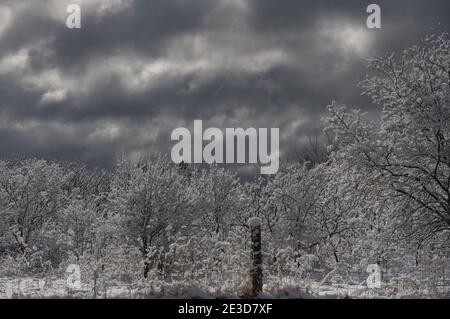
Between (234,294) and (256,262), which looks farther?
(256,262)

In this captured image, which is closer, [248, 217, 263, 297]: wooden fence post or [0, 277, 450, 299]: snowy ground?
[0, 277, 450, 299]: snowy ground

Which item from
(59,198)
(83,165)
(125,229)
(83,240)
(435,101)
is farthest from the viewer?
(83,165)

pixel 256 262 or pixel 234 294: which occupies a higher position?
pixel 256 262

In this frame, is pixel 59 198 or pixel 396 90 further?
pixel 59 198

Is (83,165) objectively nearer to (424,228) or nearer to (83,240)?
(83,240)

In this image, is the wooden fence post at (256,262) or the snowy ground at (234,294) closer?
the snowy ground at (234,294)

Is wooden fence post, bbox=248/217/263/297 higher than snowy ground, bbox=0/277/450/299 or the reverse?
higher

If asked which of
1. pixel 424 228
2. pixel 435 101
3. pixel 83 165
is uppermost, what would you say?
pixel 83 165

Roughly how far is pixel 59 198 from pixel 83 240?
633 cm

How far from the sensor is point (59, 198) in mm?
38781

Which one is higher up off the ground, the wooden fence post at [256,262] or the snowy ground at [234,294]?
the wooden fence post at [256,262]

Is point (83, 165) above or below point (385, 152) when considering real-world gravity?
above
